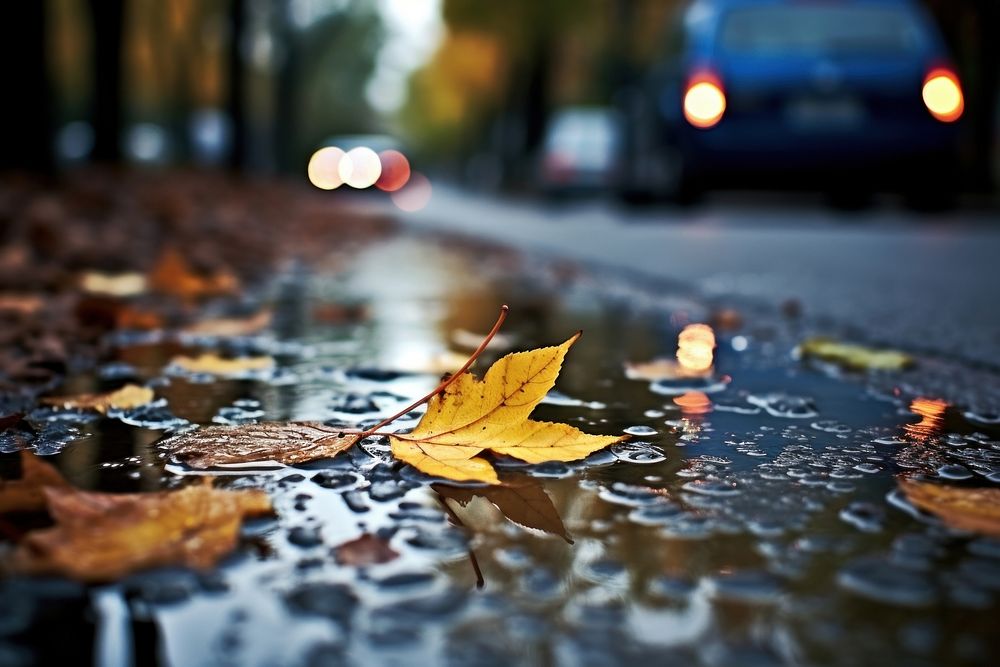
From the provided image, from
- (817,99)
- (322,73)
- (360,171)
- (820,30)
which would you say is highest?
(322,73)

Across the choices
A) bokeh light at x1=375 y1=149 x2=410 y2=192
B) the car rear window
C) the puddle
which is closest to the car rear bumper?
the car rear window

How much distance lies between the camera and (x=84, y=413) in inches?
81.4

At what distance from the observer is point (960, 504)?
4.80 ft

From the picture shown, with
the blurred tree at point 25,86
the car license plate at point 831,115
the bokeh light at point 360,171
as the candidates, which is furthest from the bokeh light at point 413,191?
the car license plate at point 831,115

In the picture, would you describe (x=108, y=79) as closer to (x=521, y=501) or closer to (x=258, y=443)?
(x=258, y=443)

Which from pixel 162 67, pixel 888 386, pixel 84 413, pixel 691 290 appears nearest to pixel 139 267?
pixel 691 290

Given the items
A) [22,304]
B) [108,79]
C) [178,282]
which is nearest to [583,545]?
[22,304]

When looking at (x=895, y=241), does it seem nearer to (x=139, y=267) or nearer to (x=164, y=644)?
(x=139, y=267)

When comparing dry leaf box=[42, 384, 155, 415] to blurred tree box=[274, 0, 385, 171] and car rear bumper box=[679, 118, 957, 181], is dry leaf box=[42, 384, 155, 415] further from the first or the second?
blurred tree box=[274, 0, 385, 171]

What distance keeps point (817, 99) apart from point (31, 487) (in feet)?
Result: 24.3

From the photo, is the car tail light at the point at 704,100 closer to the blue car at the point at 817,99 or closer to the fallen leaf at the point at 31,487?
the blue car at the point at 817,99

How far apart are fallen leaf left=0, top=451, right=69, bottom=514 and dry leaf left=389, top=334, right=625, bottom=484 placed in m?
0.47

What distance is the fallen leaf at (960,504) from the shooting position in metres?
1.39

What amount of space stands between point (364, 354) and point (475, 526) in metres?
1.51
